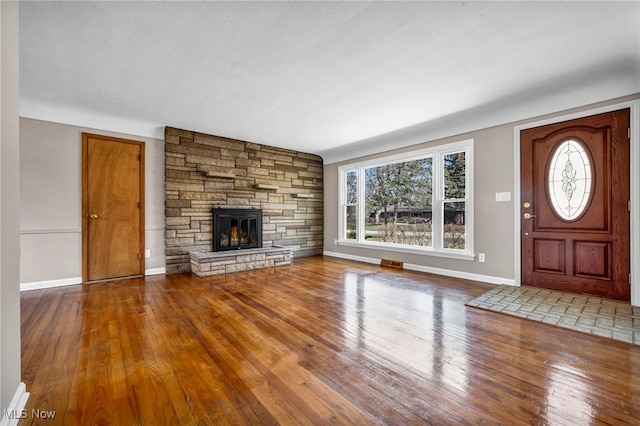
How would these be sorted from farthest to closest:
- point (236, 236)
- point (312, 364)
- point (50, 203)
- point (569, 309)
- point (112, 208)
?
point (236, 236) → point (112, 208) → point (50, 203) → point (569, 309) → point (312, 364)

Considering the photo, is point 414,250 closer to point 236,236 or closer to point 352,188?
point 352,188

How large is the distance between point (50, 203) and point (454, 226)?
225 inches

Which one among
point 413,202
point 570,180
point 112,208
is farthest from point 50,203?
point 570,180

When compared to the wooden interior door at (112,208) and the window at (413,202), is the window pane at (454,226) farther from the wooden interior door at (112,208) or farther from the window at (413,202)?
the wooden interior door at (112,208)

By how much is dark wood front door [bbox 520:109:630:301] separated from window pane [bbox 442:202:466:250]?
765mm

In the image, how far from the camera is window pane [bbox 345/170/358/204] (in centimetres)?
589

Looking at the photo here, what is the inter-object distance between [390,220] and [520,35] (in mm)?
3425

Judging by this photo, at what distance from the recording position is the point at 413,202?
4.79m

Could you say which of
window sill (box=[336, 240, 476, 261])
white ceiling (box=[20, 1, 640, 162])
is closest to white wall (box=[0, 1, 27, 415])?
white ceiling (box=[20, 1, 640, 162])

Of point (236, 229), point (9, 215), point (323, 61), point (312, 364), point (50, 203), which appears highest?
point (323, 61)

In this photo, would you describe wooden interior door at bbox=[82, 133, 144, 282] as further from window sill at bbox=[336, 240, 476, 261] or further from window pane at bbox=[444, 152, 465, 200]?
window pane at bbox=[444, 152, 465, 200]

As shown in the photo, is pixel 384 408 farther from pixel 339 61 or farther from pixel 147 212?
pixel 147 212

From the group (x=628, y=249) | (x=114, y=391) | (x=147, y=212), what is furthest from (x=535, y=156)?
(x=147, y=212)

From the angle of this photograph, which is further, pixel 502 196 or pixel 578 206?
pixel 502 196
